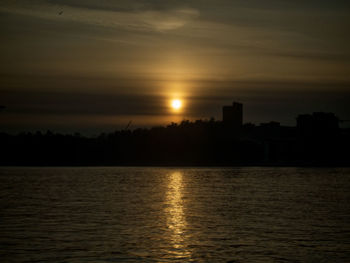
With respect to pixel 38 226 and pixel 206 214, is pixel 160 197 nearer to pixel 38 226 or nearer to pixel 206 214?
pixel 206 214

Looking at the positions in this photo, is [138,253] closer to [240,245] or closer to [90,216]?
[240,245]

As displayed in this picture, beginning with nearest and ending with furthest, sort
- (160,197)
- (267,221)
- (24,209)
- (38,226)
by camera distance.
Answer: (38,226) < (267,221) < (24,209) < (160,197)

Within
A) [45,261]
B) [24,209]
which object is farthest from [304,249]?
[24,209]

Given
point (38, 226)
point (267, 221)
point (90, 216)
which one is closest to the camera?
point (38, 226)

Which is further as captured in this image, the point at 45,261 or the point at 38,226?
the point at 38,226

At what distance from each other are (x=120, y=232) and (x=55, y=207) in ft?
84.7

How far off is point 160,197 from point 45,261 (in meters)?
55.5

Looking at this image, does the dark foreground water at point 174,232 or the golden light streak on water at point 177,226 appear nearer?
the dark foreground water at point 174,232

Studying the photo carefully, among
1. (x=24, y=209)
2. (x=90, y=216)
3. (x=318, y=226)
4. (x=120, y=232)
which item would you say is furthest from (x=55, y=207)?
(x=318, y=226)

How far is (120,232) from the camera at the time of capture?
47250mm

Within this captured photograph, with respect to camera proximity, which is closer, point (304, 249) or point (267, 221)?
point (304, 249)

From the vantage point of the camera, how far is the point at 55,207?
70.9m

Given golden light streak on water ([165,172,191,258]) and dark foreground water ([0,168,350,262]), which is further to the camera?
golden light streak on water ([165,172,191,258])

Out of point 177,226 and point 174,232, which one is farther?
point 177,226
